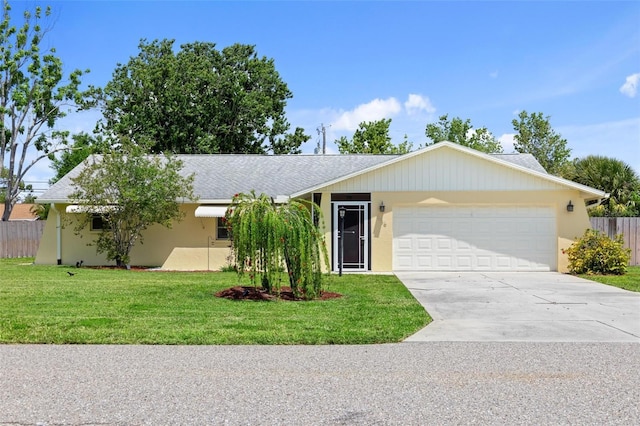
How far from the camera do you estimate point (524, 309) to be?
10.3m

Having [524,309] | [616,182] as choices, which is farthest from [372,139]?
[524,309]

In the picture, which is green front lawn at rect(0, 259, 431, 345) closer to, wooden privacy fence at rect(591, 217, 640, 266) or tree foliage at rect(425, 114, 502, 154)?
wooden privacy fence at rect(591, 217, 640, 266)

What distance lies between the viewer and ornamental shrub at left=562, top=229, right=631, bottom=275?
54.4 feet

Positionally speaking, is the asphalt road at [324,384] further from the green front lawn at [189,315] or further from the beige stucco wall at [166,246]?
the beige stucco wall at [166,246]

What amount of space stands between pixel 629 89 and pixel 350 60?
9.21 metres

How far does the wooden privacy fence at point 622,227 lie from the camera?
1967 centimetres

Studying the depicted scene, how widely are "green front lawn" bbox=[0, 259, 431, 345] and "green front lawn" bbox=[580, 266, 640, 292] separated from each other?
5.15m

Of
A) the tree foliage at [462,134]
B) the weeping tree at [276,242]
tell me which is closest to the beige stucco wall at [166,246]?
the weeping tree at [276,242]

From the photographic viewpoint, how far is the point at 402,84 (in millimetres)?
25359

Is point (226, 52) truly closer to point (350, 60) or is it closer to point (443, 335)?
point (350, 60)

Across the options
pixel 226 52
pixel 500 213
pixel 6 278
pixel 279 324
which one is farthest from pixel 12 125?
pixel 279 324

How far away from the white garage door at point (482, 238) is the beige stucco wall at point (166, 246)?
618cm

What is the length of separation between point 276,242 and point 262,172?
11541 mm

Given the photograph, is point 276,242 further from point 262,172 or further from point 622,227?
point 622,227
